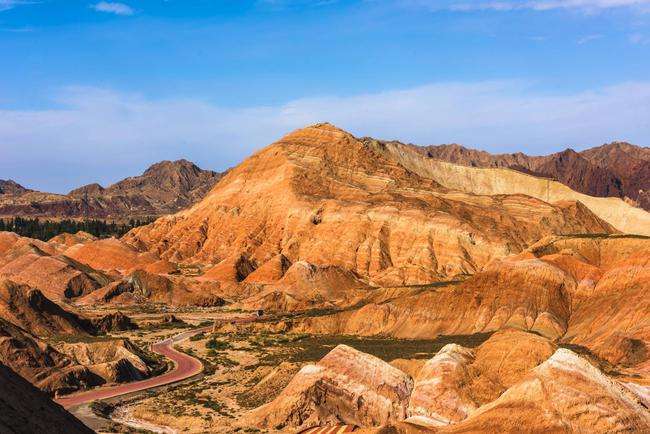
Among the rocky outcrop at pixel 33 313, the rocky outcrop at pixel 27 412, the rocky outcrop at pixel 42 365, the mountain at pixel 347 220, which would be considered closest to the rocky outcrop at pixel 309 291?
the mountain at pixel 347 220

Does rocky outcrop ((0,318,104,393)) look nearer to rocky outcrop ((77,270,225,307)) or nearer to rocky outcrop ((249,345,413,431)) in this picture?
rocky outcrop ((249,345,413,431))

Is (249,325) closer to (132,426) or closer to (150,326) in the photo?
(150,326)

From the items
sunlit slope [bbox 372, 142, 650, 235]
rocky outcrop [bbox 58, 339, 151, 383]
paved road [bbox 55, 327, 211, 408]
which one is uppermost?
sunlit slope [bbox 372, 142, 650, 235]

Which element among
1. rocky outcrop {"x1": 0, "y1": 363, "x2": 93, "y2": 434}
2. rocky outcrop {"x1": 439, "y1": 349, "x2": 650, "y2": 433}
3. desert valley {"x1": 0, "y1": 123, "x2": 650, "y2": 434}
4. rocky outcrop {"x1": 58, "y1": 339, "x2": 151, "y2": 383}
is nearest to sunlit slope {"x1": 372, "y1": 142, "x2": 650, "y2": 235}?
desert valley {"x1": 0, "y1": 123, "x2": 650, "y2": 434}

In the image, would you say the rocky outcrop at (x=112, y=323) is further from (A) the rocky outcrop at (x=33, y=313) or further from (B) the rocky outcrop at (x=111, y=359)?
(B) the rocky outcrop at (x=111, y=359)

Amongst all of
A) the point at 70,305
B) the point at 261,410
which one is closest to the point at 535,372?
the point at 261,410
